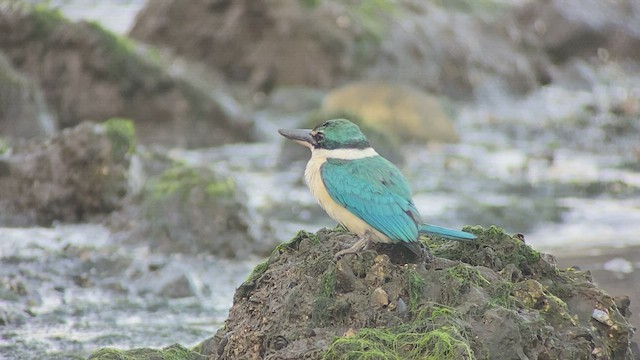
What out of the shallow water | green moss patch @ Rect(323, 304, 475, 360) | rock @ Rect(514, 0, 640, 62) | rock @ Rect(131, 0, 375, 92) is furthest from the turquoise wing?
rock @ Rect(514, 0, 640, 62)

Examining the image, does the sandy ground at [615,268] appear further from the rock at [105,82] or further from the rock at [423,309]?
the rock at [105,82]

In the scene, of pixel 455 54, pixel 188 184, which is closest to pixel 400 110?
pixel 455 54

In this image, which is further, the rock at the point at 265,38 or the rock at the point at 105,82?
the rock at the point at 265,38

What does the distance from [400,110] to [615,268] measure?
6603mm

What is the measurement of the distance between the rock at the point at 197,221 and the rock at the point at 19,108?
3594 millimetres

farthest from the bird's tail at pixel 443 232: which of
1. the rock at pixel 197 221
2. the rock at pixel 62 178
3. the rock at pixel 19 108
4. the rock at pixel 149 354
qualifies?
the rock at pixel 19 108

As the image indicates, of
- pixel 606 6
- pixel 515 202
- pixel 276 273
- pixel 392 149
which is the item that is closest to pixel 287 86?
pixel 392 149

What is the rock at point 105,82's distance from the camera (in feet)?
45.3

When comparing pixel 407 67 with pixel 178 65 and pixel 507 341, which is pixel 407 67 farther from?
pixel 507 341

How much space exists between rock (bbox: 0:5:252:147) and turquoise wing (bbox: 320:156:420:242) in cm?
935

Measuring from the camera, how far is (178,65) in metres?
15.2

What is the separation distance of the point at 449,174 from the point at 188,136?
3639 millimetres

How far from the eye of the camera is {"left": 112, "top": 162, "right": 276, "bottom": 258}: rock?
28.4ft

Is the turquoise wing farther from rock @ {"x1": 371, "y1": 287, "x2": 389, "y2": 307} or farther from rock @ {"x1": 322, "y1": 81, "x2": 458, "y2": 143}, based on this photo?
rock @ {"x1": 322, "y1": 81, "x2": 458, "y2": 143}
